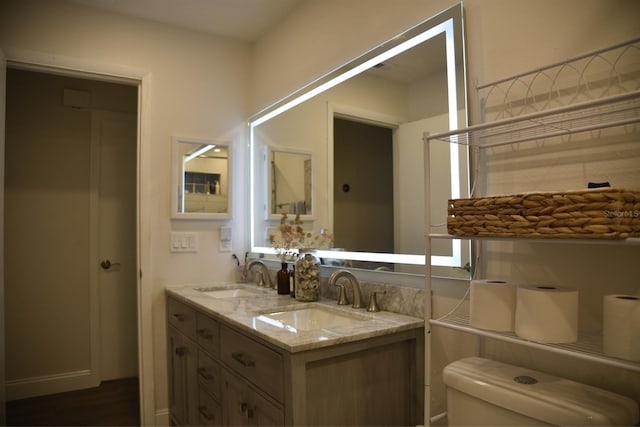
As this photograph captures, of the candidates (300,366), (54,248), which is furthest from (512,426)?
(54,248)

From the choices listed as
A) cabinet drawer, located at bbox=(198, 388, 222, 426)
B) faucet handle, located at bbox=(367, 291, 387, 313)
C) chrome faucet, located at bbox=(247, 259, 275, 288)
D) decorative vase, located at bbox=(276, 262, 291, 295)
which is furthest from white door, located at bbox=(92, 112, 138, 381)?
faucet handle, located at bbox=(367, 291, 387, 313)

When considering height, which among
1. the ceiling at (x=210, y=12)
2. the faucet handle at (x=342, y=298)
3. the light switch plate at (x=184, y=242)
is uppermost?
the ceiling at (x=210, y=12)

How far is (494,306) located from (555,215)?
0.29 m

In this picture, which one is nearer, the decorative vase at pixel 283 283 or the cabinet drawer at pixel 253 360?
the cabinet drawer at pixel 253 360

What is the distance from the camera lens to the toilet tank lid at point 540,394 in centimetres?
86

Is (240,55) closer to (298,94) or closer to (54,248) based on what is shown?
(298,94)

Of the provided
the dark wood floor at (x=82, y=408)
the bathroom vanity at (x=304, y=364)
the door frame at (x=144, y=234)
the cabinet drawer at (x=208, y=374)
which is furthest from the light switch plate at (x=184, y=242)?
the dark wood floor at (x=82, y=408)

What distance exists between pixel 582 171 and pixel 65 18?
106 inches

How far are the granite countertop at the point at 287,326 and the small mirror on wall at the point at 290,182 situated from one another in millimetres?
517

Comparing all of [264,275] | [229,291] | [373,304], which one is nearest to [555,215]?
[373,304]

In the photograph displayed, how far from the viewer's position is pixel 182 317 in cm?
225

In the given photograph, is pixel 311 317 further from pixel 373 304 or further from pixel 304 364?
pixel 304 364

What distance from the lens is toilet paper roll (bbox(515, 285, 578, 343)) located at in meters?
0.91

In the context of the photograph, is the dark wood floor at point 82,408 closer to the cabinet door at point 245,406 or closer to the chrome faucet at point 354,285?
the cabinet door at point 245,406
